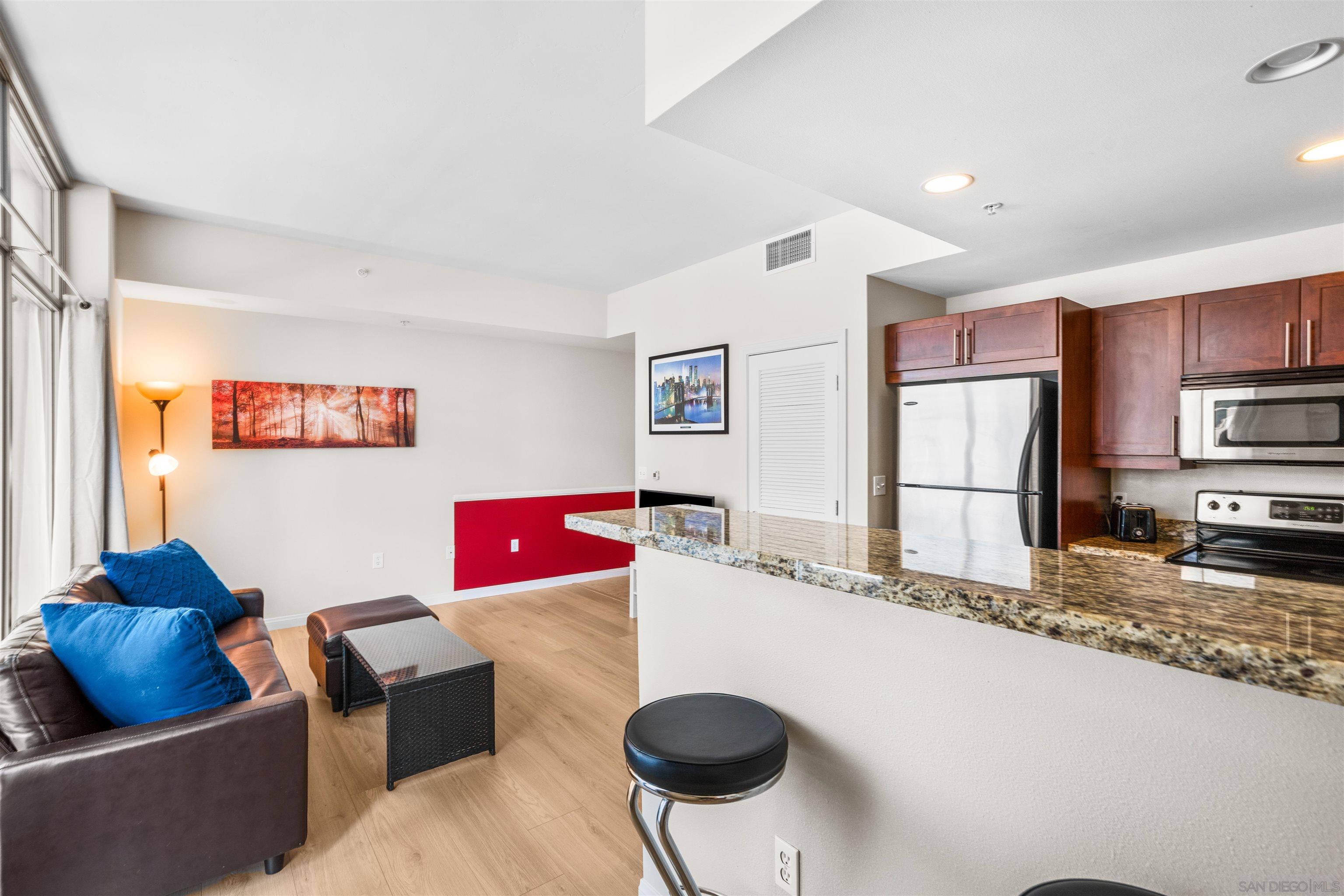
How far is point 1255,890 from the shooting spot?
76 centimetres

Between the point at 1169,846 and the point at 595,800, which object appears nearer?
the point at 1169,846

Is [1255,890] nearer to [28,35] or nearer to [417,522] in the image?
[28,35]

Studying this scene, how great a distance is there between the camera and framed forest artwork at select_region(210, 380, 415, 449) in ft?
14.0

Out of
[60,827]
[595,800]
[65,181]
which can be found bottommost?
[595,800]

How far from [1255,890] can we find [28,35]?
3675 mm

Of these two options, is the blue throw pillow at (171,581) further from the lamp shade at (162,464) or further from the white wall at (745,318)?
the white wall at (745,318)

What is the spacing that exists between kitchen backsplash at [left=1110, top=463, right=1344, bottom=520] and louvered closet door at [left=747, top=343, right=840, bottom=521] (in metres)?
1.47

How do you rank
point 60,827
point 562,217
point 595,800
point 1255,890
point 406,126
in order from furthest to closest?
point 562,217 < point 406,126 < point 595,800 < point 60,827 < point 1255,890

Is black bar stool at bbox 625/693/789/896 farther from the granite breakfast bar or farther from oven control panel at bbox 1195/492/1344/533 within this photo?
oven control panel at bbox 1195/492/1344/533

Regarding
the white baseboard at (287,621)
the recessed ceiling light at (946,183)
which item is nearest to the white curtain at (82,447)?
the white baseboard at (287,621)

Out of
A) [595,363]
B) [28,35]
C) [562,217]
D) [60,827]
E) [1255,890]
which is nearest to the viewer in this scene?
[1255,890]

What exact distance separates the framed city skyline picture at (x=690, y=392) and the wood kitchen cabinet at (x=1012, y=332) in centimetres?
162

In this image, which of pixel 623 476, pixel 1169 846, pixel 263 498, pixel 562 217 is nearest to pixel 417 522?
pixel 263 498

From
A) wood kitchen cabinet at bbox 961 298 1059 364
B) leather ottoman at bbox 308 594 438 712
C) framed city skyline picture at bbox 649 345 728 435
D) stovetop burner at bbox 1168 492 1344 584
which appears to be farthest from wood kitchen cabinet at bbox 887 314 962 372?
leather ottoman at bbox 308 594 438 712
